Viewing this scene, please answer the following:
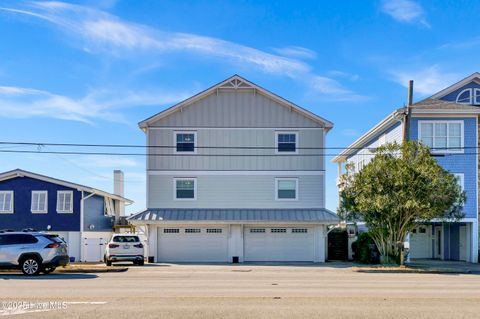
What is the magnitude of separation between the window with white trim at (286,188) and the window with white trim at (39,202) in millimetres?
14140

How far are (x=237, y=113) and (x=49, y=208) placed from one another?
12927mm

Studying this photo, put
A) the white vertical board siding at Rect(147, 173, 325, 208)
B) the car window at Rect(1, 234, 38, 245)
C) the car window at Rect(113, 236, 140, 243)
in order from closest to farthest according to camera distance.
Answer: the car window at Rect(1, 234, 38, 245), the car window at Rect(113, 236, 140, 243), the white vertical board siding at Rect(147, 173, 325, 208)

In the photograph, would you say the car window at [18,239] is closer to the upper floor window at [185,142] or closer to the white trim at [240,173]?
the white trim at [240,173]

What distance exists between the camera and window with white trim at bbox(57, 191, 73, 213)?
107 ft

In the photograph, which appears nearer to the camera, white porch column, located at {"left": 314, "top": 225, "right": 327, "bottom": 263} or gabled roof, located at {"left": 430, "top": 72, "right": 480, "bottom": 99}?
white porch column, located at {"left": 314, "top": 225, "right": 327, "bottom": 263}

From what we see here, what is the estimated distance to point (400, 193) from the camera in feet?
78.0

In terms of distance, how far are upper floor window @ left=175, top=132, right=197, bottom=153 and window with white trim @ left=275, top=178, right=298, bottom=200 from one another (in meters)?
5.22

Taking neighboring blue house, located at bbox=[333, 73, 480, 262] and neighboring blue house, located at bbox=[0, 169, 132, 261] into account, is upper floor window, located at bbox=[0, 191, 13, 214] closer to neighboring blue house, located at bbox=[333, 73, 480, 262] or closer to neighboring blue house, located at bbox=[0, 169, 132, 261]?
neighboring blue house, located at bbox=[0, 169, 132, 261]

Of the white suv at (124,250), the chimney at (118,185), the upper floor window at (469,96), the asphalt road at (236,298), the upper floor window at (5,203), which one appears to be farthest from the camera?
the chimney at (118,185)

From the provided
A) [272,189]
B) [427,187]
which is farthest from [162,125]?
[427,187]

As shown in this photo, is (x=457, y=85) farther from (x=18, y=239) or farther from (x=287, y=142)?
(x=18, y=239)

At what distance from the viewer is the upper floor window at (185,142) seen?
30.4 meters

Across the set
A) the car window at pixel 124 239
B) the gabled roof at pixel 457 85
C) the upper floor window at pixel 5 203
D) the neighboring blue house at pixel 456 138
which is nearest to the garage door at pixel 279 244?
the neighboring blue house at pixel 456 138

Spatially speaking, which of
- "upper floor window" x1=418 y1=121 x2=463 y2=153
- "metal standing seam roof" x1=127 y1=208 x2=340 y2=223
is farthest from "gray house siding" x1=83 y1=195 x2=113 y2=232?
"upper floor window" x1=418 y1=121 x2=463 y2=153
